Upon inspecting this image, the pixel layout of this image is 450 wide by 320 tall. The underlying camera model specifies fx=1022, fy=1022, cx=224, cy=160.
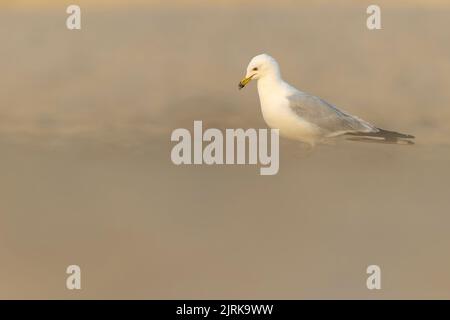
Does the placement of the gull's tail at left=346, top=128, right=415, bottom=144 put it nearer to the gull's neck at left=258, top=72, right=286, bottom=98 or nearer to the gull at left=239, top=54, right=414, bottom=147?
the gull at left=239, top=54, right=414, bottom=147

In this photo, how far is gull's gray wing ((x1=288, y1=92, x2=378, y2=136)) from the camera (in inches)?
233

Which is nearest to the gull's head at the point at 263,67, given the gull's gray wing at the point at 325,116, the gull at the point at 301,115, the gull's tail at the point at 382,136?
the gull at the point at 301,115

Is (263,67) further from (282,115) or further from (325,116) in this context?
(325,116)

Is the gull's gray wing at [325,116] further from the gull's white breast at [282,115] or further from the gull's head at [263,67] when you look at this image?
the gull's head at [263,67]

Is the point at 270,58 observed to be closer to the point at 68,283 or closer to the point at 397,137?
the point at 397,137

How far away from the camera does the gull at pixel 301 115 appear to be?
19.4ft

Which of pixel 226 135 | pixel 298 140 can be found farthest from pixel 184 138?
pixel 298 140

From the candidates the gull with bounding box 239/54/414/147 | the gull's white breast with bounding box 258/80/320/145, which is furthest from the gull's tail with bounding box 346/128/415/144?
the gull's white breast with bounding box 258/80/320/145

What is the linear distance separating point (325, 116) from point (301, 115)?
0.51 ft

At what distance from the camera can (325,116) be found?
19.6 ft

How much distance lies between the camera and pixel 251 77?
603 cm

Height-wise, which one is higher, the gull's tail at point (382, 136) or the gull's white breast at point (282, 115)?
the gull's white breast at point (282, 115)
